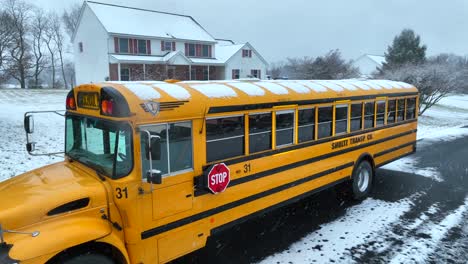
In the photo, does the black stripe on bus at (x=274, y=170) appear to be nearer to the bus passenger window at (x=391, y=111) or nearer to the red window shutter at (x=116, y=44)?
the bus passenger window at (x=391, y=111)

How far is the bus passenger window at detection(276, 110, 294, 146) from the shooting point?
5.42 metres

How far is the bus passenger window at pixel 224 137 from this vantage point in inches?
177

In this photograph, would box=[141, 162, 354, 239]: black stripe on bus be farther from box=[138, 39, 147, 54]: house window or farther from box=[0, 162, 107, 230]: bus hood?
box=[138, 39, 147, 54]: house window

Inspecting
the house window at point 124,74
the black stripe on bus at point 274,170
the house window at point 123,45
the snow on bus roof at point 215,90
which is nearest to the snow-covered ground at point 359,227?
the black stripe on bus at point 274,170

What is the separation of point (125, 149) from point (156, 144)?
434 mm

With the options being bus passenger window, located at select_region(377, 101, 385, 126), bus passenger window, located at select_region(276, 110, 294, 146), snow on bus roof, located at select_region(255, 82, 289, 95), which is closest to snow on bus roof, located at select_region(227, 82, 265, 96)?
snow on bus roof, located at select_region(255, 82, 289, 95)

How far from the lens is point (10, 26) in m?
15.7

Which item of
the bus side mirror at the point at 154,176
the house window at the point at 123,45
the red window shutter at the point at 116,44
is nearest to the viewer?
the bus side mirror at the point at 154,176

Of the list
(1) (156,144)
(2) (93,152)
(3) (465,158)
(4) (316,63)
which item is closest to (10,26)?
(2) (93,152)

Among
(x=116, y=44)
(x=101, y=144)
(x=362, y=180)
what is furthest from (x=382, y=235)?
(x=116, y=44)

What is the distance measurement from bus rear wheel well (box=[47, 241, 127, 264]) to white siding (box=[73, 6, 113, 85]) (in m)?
26.9

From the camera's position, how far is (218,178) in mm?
4496

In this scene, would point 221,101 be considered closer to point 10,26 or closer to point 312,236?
point 312,236

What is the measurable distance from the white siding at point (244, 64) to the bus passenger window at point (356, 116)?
2704 centimetres
